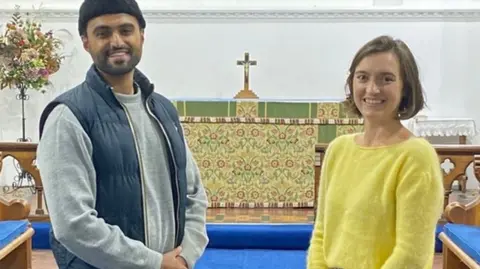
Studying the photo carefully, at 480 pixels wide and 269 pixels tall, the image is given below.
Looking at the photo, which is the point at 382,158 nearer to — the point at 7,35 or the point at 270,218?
the point at 270,218

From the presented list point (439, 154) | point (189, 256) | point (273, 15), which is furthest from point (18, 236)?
point (273, 15)

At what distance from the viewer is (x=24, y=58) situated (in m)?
5.67

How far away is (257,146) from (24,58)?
2398 mm

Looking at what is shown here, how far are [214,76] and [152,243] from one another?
17.2 ft

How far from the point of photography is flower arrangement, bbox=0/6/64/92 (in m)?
5.73

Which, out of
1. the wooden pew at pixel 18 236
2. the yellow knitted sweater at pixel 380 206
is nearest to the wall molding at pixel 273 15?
the wooden pew at pixel 18 236

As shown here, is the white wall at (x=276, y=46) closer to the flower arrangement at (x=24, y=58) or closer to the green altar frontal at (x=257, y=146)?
the flower arrangement at (x=24, y=58)

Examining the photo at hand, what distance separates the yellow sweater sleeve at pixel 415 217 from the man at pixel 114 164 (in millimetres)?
571

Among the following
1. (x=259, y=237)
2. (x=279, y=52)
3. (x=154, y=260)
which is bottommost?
(x=259, y=237)

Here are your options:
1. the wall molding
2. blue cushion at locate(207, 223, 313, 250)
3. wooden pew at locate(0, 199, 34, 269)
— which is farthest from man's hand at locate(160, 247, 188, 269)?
the wall molding

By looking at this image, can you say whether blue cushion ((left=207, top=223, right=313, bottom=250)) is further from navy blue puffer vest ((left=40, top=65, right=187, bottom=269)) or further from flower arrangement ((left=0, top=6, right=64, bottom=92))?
navy blue puffer vest ((left=40, top=65, right=187, bottom=269))

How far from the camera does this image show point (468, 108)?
21.7 ft

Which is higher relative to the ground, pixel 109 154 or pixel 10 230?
pixel 109 154

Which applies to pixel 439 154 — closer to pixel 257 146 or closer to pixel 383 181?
pixel 257 146
